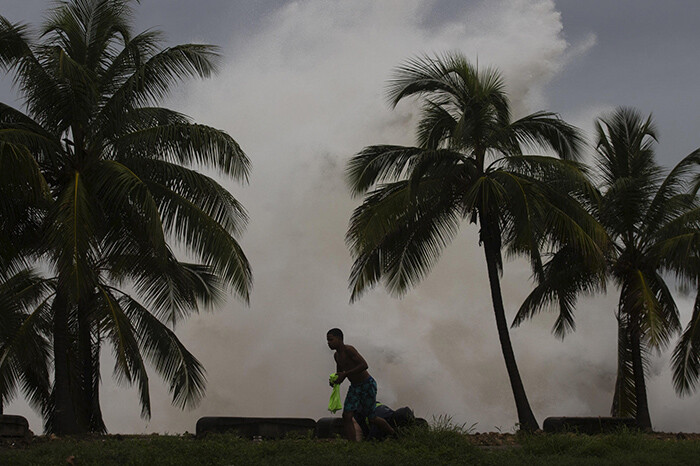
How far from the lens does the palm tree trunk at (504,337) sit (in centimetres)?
1902

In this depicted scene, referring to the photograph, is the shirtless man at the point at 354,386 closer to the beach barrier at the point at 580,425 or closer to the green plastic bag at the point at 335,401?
the green plastic bag at the point at 335,401

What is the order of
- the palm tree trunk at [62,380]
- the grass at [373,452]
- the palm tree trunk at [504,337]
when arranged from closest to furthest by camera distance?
the grass at [373,452] → the palm tree trunk at [62,380] → the palm tree trunk at [504,337]

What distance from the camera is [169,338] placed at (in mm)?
18297

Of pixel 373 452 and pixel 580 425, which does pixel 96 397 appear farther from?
pixel 373 452

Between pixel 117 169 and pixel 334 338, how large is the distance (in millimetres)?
6419

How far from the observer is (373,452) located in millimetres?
9789

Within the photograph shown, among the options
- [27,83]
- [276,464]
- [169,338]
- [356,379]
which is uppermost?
[27,83]

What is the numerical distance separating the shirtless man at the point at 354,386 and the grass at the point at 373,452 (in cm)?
41

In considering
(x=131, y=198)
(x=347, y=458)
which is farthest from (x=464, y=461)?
(x=131, y=198)

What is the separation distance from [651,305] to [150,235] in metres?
11.3

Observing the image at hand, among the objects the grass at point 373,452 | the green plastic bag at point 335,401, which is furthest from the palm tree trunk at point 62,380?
the green plastic bag at point 335,401

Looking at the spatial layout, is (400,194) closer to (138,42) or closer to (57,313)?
(138,42)

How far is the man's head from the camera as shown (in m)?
11.5

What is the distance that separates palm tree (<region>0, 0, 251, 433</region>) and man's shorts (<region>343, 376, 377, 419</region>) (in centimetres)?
517
